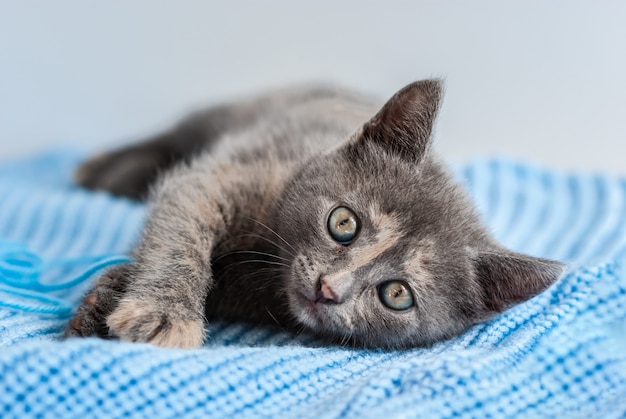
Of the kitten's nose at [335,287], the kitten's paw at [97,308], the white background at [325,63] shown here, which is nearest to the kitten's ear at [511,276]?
the kitten's nose at [335,287]

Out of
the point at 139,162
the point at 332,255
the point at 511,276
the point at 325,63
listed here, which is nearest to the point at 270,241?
the point at 332,255

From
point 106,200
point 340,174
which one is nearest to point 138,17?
point 106,200

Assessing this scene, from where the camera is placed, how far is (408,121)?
119 centimetres

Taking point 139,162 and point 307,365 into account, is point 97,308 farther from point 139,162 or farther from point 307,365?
point 139,162

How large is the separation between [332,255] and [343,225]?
6cm

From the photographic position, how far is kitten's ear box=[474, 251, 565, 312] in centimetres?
112

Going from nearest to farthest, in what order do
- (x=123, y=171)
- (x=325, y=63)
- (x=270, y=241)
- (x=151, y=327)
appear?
(x=151, y=327)
(x=270, y=241)
(x=123, y=171)
(x=325, y=63)

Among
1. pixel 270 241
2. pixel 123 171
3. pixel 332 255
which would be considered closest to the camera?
pixel 332 255

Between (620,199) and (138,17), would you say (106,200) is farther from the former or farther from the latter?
(620,199)

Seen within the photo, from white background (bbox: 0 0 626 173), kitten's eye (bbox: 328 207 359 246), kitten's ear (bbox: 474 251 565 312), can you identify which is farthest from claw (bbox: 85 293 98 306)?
white background (bbox: 0 0 626 173)

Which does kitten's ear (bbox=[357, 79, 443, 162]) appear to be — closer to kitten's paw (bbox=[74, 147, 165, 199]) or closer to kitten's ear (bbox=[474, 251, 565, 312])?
kitten's ear (bbox=[474, 251, 565, 312])

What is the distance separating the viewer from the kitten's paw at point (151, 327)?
1010 mm

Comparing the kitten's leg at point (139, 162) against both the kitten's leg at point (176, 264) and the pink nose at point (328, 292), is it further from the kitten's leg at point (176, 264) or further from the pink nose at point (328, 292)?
the pink nose at point (328, 292)

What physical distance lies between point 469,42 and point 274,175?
1.23 m
